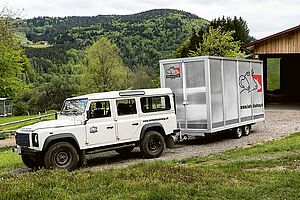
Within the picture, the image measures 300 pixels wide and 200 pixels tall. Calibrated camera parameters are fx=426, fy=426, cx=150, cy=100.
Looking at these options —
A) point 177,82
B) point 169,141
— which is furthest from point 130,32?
point 169,141

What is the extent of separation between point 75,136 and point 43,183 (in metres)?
4.50

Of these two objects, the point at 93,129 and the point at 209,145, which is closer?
the point at 93,129

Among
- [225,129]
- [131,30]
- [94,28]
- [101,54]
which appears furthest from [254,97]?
[94,28]

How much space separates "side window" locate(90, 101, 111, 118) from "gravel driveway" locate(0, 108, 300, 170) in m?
1.49

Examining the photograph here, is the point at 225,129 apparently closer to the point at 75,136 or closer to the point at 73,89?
the point at 75,136

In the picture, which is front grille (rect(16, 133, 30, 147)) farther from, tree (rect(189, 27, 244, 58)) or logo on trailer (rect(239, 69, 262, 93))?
tree (rect(189, 27, 244, 58))

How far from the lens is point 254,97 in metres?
18.9

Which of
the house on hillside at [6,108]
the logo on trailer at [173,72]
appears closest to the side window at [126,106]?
the logo on trailer at [173,72]

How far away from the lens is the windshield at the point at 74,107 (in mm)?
12352

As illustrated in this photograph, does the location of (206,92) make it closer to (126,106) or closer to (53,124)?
(126,106)

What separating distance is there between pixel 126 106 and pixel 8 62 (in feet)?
74.5

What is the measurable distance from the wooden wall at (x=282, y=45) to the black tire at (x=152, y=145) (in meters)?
18.0

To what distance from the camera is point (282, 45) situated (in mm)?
28906

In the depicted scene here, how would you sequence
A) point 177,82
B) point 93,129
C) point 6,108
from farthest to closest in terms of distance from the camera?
point 6,108, point 177,82, point 93,129
